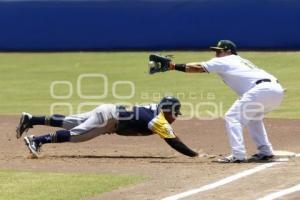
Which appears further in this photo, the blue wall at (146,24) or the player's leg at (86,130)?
the blue wall at (146,24)

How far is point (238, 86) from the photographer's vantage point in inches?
436

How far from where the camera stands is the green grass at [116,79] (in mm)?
19281

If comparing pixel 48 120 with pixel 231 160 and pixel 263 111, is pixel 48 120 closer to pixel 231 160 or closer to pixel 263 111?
pixel 231 160

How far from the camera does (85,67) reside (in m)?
26.6

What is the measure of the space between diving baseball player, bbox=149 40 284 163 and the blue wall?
17.1 metres

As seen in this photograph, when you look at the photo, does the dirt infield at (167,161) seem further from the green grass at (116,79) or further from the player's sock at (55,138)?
the green grass at (116,79)

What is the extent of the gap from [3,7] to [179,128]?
1778 cm

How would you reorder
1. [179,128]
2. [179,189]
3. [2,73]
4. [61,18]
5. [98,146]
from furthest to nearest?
[61,18], [2,73], [179,128], [98,146], [179,189]

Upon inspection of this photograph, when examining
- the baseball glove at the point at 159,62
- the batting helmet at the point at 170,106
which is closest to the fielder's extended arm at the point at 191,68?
the baseball glove at the point at 159,62

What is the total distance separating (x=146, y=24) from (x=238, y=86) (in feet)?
62.2

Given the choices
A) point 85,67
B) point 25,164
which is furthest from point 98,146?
point 85,67

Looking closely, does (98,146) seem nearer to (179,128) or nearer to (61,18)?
(179,128)

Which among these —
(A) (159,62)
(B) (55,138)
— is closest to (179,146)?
(A) (159,62)

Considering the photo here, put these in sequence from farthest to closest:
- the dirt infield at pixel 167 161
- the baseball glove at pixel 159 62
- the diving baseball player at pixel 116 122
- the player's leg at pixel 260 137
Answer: the diving baseball player at pixel 116 122, the player's leg at pixel 260 137, the baseball glove at pixel 159 62, the dirt infield at pixel 167 161
